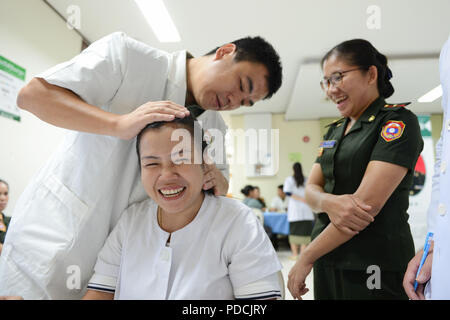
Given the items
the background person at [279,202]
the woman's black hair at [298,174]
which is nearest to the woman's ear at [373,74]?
the woman's black hair at [298,174]

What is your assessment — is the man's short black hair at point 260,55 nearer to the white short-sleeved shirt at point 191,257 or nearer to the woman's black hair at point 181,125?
the woman's black hair at point 181,125

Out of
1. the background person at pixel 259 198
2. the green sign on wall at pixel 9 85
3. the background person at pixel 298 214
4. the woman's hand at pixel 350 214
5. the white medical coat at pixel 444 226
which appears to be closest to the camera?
the white medical coat at pixel 444 226

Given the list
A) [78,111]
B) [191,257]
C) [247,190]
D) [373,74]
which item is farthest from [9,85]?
[247,190]

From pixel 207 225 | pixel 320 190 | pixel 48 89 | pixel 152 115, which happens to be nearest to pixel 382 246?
pixel 320 190

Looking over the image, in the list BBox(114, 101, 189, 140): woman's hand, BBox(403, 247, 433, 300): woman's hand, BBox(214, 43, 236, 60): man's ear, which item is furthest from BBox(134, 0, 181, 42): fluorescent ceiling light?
BBox(403, 247, 433, 300): woman's hand

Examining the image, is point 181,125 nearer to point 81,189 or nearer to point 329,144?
point 81,189

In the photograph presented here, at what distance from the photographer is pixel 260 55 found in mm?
1060

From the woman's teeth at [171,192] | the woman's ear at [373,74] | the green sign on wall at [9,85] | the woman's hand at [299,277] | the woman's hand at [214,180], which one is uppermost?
the green sign on wall at [9,85]

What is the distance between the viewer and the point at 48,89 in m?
0.79

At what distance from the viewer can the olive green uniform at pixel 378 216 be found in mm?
943

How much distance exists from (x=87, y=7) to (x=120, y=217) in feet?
9.44

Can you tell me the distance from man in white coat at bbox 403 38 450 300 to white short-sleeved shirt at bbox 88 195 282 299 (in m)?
0.34

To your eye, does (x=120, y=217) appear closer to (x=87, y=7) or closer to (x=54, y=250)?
(x=54, y=250)

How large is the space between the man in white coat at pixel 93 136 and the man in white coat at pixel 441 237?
0.56 meters
